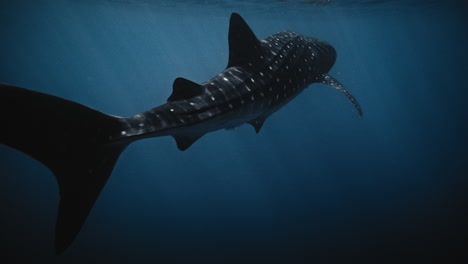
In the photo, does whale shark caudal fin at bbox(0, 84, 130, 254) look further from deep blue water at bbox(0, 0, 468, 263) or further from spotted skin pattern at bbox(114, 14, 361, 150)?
deep blue water at bbox(0, 0, 468, 263)

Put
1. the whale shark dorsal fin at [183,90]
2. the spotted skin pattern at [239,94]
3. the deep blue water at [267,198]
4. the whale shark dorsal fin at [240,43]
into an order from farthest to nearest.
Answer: the deep blue water at [267,198]
the whale shark dorsal fin at [240,43]
the whale shark dorsal fin at [183,90]
the spotted skin pattern at [239,94]

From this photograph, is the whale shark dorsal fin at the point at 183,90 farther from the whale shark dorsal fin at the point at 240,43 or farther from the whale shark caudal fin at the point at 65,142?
the whale shark dorsal fin at the point at 240,43

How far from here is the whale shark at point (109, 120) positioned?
7.85ft

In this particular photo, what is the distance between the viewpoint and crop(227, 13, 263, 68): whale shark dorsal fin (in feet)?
16.4

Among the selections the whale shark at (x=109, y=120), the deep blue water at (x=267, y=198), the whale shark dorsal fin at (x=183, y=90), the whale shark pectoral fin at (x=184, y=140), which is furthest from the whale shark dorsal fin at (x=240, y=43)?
the deep blue water at (x=267, y=198)

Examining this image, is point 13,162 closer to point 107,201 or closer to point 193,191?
point 107,201

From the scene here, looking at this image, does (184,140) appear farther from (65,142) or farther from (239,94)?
(65,142)

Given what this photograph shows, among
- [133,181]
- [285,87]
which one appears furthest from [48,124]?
[133,181]

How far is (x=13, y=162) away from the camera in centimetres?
2220

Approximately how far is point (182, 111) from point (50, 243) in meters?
13.7

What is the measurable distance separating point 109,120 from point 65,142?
512 mm

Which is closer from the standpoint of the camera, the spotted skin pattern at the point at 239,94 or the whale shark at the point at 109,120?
the whale shark at the point at 109,120

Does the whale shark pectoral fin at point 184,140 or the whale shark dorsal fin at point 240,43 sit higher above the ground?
the whale shark dorsal fin at point 240,43

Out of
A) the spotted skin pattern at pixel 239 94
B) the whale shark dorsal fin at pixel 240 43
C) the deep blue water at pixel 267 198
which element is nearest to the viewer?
the spotted skin pattern at pixel 239 94
